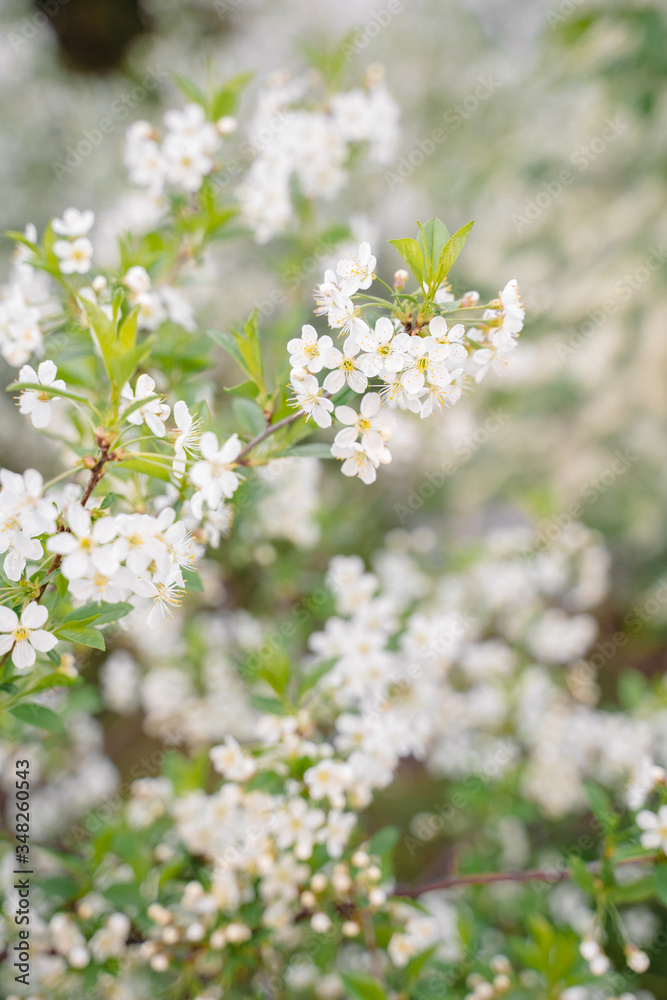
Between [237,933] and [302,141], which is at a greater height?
[302,141]

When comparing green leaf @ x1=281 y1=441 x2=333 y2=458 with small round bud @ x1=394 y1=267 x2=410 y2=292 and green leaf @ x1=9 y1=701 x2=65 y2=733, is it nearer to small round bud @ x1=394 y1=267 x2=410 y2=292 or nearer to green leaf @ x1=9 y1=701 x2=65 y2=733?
small round bud @ x1=394 y1=267 x2=410 y2=292

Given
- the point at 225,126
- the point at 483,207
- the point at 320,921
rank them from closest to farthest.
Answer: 1. the point at 320,921
2. the point at 225,126
3. the point at 483,207

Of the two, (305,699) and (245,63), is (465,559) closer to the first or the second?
(305,699)

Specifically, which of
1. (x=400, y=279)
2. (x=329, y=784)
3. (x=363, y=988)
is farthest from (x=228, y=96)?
(x=363, y=988)

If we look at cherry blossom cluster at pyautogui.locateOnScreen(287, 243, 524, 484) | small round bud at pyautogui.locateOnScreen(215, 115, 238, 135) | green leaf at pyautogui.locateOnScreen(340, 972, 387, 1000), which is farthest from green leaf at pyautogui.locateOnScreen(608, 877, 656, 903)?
small round bud at pyautogui.locateOnScreen(215, 115, 238, 135)

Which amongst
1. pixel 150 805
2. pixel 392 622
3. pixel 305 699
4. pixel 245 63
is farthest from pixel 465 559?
pixel 245 63

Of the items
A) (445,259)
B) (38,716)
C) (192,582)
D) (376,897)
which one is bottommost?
(376,897)

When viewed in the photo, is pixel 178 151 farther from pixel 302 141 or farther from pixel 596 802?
pixel 596 802

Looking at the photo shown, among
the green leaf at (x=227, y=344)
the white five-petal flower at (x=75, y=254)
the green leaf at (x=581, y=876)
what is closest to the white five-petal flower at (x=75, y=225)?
the white five-petal flower at (x=75, y=254)
